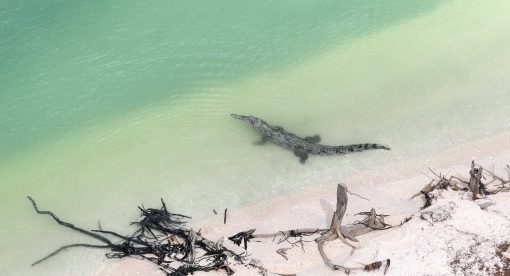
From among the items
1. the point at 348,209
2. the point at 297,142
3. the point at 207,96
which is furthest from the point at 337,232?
the point at 207,96

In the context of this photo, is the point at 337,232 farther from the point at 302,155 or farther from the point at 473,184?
the point at 473,184

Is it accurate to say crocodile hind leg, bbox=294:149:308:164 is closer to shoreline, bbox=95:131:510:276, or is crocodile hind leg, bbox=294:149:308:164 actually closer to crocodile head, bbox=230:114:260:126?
shoreline, bbox=95:131:510:276

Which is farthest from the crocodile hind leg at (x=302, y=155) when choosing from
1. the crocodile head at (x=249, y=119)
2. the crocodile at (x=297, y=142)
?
the crocodile head at (x=249, y=119)

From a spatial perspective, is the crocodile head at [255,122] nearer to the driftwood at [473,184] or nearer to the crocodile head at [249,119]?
the crocodile head at [249,119]

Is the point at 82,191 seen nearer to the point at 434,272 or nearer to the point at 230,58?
the point at 230,58

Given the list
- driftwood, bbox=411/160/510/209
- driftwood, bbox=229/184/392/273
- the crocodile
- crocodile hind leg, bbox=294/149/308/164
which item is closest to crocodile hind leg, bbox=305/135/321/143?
the crocodile

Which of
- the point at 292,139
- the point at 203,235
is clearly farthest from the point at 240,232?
the point at 292,139
